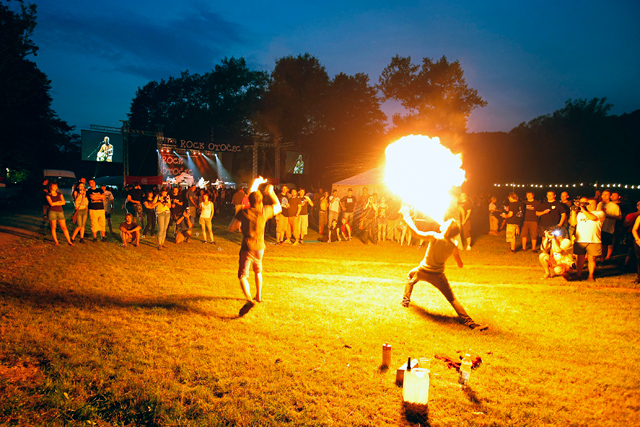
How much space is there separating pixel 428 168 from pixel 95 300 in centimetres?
785

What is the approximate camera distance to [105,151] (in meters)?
23.5

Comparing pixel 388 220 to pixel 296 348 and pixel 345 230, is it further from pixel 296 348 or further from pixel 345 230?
pixel 296 348

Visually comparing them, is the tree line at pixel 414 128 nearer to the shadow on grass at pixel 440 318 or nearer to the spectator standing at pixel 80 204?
the spectator standing at pixel 80 204

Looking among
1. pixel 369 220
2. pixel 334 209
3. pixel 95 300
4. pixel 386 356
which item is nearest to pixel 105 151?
pixel 334 209

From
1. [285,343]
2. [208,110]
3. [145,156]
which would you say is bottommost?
[285,343]

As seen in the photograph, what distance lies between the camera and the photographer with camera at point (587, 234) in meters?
8.61

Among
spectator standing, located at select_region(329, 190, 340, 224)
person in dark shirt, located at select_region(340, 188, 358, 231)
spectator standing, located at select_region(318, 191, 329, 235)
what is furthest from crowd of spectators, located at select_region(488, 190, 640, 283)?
spectator standing, located at select_region(318, 191, 329, 235)

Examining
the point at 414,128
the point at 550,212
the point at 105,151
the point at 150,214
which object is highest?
the point at 414,128

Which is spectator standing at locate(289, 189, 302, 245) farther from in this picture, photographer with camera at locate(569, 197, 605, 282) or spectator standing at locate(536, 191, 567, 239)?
photographer with camera at locate(569, 197, 605, 282)

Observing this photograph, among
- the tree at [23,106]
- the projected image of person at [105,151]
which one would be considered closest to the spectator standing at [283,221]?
the projected image of person at [105,151]

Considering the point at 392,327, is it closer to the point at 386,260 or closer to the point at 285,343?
the point at 285,343

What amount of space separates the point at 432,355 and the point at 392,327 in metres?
1.02

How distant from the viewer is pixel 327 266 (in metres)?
10.4

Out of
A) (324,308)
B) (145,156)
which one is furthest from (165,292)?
(145,156)
